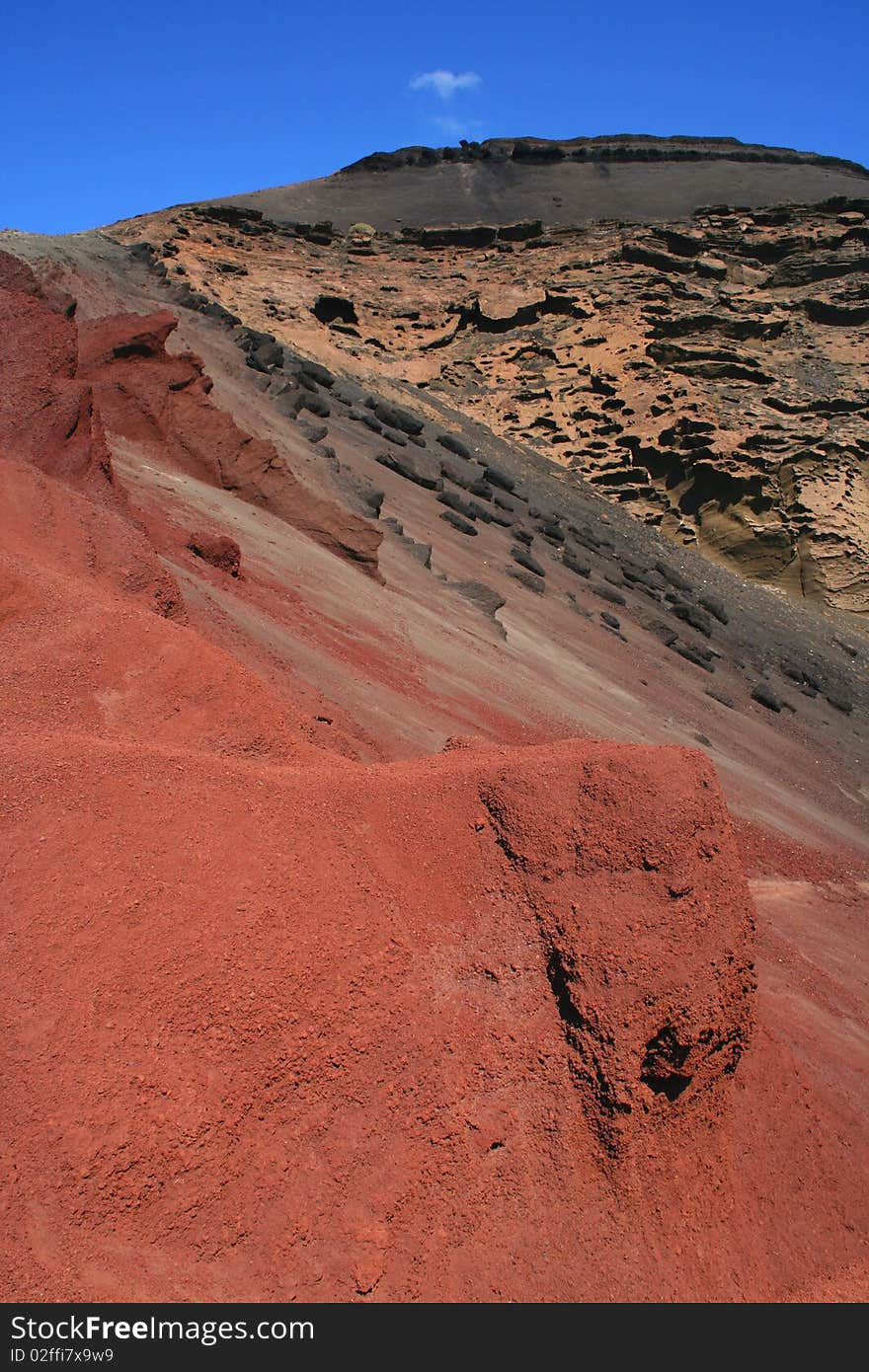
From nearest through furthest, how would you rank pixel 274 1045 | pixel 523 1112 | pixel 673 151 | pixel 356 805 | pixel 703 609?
pixel 274 1045 → pixel 523 1112 → pixel 356 805 → pixel 703 609 → pixel 673 151

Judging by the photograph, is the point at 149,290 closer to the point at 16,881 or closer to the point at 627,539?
the point at 627,539

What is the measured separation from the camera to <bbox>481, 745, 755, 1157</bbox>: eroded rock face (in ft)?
11.9

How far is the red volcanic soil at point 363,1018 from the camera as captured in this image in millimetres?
2947

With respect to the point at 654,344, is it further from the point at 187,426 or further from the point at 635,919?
the point at 635,919

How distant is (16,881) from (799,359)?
29.6m

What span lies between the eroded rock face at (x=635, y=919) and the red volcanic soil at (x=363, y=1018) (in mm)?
13

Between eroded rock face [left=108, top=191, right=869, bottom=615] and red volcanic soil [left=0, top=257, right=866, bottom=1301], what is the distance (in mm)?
21760

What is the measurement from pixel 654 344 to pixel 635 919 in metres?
27.4

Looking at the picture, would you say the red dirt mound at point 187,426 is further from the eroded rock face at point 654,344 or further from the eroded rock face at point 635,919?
the eroded rock face at point 654,344

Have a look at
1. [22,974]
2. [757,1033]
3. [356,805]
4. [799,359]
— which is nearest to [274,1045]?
[22,974]

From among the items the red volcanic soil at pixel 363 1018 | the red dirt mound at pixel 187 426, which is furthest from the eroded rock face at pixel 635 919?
the red dirt mound at pixel 187 426

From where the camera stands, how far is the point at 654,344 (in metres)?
28.5

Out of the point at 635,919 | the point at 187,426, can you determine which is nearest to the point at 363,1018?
the point at 635,919

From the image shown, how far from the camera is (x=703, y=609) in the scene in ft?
68.0
